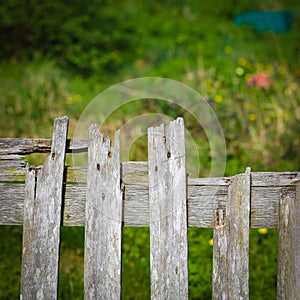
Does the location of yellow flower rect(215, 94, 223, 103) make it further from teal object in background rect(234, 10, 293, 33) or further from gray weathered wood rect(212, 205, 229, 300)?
teal object in background rect(234, 10, 293, 33)

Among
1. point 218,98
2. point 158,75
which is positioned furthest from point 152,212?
point 158,75

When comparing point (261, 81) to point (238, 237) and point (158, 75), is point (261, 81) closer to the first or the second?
point (158, 75)

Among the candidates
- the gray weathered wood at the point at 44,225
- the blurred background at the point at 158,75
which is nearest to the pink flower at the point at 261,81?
the blurred background at the point at 158,75

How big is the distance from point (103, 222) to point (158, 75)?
3636 mm

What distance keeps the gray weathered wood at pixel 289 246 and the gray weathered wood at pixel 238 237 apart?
158 millimetres

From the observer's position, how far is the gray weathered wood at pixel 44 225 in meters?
2.07

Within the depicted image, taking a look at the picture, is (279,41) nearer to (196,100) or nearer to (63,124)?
(196,100)

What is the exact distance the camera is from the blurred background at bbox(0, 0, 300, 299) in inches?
129

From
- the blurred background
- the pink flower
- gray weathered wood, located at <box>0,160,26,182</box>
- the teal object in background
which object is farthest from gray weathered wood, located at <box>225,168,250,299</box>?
the teal object in background

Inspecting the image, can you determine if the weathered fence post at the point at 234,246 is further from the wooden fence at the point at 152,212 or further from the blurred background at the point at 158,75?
the blurred background at the point at 158,75

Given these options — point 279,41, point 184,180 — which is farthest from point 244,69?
point 184,180

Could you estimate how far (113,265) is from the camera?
2039mm

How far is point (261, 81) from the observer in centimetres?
473

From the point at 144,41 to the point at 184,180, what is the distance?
5.19 meters
